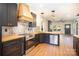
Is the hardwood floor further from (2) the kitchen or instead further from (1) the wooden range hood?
(1) the wooden range hood

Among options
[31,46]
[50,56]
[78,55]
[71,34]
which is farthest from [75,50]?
[31,46]

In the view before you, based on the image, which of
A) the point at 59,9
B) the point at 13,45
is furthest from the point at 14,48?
the point at 59,9

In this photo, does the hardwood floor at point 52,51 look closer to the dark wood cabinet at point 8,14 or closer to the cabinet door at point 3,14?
the dark wood cabinet at point 8,14

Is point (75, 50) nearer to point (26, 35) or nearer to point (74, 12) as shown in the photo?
point (74, 12)

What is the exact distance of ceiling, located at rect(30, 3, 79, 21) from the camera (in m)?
2.48

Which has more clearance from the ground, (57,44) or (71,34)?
(71,34)

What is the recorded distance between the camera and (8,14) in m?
2.58

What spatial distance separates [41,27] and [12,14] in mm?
726

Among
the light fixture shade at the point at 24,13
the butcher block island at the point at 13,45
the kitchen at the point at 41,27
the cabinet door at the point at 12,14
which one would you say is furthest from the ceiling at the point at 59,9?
the butcher block island at the point at 13,45

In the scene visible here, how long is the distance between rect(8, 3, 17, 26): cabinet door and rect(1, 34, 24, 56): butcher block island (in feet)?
1.05

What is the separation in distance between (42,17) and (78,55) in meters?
1.15

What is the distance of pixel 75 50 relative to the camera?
254 centimetres

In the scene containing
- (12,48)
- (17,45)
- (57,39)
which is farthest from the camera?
(57,39)

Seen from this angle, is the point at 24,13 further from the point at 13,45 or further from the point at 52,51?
Answer: the point at 52,51
